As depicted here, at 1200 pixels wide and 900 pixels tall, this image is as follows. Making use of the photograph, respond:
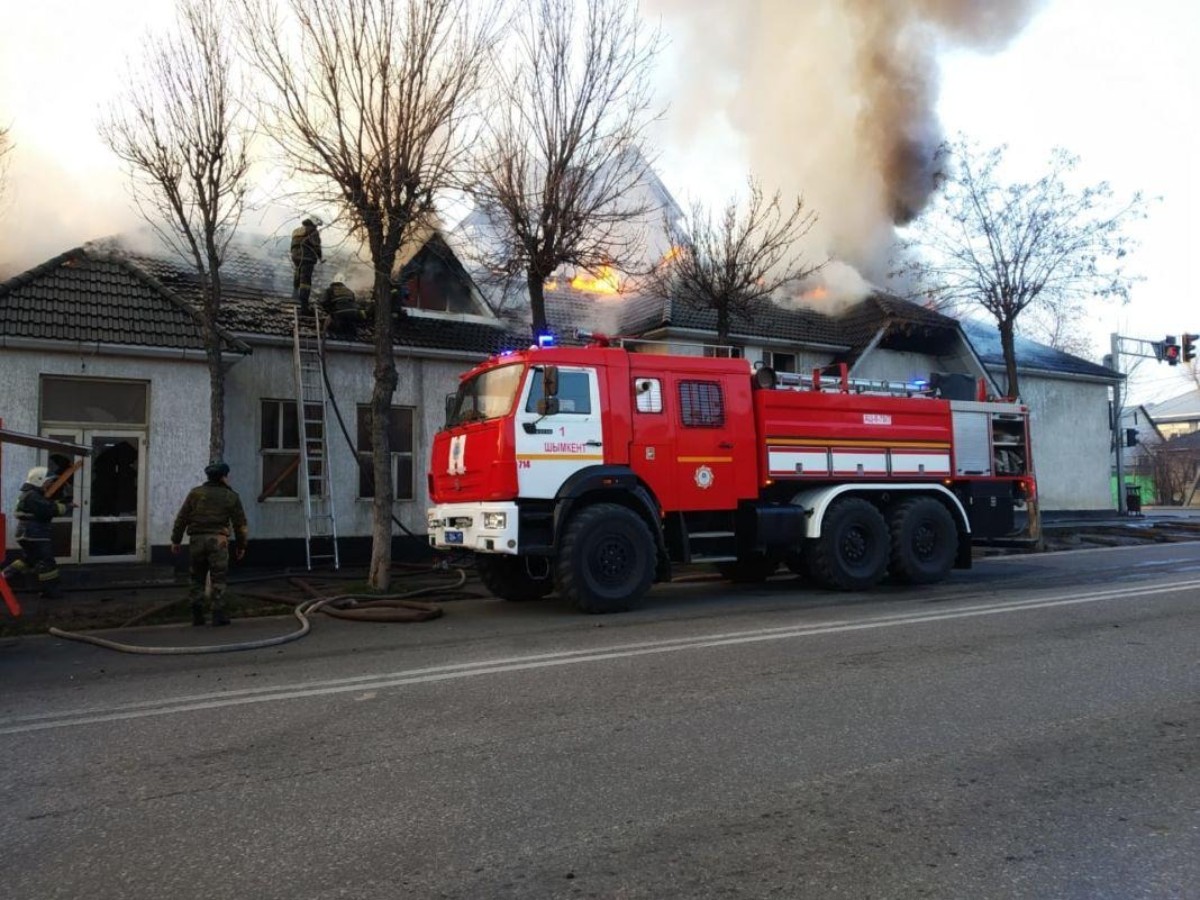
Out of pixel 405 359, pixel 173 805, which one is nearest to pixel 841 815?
pixel 173 805

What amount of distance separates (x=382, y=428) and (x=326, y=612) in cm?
265

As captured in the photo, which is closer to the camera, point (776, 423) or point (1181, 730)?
point (1181, 730)

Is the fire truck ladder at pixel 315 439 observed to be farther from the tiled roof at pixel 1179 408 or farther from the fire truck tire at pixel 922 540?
the tiled roof at pixel 1179 408

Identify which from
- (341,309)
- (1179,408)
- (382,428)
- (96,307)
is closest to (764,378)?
(382,428)

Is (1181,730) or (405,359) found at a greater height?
(405,359)

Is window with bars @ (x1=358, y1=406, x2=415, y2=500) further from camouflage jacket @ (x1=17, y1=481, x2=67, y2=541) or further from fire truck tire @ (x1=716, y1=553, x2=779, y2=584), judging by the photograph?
fire truck tire @ (x1=716, y1=553, x2=779, y2=584)

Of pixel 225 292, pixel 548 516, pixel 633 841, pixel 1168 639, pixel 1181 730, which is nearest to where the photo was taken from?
pixel 633 841

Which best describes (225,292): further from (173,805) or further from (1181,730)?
(1181,730)

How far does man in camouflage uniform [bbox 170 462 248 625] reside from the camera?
334 inches

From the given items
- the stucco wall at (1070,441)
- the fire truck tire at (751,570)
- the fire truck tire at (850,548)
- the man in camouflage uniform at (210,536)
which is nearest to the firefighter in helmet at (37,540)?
the man in camouflage uniform at (210,536)

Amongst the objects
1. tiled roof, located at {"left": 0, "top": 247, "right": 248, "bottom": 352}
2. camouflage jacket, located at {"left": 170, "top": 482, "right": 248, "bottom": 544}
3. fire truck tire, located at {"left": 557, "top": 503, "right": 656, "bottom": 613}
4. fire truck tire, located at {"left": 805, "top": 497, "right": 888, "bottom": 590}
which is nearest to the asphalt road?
fire truck tire, located at {"left": 557, "top": 503, "right": 656, "bottom": 613}

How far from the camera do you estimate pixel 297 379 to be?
13.1 m

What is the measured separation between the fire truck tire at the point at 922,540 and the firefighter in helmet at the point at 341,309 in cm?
881

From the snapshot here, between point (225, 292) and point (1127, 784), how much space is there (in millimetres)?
14400
